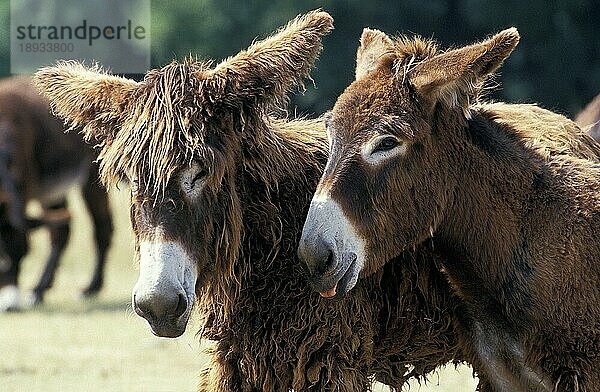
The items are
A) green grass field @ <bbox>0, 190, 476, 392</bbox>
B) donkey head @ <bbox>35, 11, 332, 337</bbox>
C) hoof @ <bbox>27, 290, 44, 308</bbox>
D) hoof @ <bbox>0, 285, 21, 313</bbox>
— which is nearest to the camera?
donkey head @ <bbox>35, 11, 332, 337</bbox>

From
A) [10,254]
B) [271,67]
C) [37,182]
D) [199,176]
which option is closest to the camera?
[199,176]

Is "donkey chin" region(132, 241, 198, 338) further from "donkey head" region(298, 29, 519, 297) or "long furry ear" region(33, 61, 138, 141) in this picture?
"long furry ear" region(33, 61, 138, 141)

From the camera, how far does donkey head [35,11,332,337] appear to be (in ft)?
14.4

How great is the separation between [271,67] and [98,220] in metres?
8.84

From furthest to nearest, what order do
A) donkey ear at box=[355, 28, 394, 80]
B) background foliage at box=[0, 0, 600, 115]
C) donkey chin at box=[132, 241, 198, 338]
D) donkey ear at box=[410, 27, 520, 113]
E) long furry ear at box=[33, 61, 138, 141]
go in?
background foliage at box=[0, 0, 600, 115], donkey ear at box=[355, 28, 394, 80], long furry ear at box=[33, 61, 138, 141], donkey ear at box=[410, 27, 520, 113], donkey chin at box=[132, 241, 198, 338]

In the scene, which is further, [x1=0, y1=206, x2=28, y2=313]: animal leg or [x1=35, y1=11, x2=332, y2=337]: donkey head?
[x1=0, y1=206, x2=28, y2=313]: animal leg

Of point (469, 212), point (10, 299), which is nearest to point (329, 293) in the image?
point (469, 212)

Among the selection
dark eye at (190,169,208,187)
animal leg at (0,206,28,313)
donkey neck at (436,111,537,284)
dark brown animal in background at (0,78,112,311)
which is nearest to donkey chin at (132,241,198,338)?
dark eye at (190,169,208,187)

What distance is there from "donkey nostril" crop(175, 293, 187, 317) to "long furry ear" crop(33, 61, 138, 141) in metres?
0.83

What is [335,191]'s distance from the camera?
4.52 meters

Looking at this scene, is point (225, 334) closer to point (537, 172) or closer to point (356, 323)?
point (356, 323)

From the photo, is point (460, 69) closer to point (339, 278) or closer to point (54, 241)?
point (339, 278)

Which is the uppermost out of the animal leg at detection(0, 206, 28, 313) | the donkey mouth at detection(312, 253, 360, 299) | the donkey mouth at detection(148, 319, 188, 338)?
the donkey mouth at detection(312, 253, 360, 299)

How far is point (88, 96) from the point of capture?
4.86 metres
